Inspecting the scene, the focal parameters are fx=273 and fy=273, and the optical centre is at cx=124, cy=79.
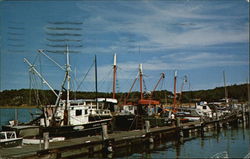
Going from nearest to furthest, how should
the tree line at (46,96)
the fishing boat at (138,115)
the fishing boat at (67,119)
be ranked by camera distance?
the tree line at (46,96) → the fishing boat at (67,119) → the fishing boat at (138,115)

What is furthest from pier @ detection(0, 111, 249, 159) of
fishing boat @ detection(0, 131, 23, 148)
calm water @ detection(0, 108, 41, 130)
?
calm water @ detection(0, 108, 41, 130)

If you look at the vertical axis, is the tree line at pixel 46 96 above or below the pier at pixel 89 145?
above

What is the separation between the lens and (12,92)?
7.69m

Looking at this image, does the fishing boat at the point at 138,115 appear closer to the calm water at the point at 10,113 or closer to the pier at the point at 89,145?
the pier at the point at 89,145

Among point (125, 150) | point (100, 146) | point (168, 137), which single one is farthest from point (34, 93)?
point (168, 137)

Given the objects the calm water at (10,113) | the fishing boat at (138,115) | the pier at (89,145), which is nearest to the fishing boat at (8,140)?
the pier at (89,145)

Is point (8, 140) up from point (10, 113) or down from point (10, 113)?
down

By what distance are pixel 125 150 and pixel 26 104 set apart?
493 cm

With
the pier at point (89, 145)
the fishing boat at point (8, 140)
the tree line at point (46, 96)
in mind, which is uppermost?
the tree line at point (46, 96)

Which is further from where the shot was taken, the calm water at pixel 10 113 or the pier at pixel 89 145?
the calm water at pixel 10 113

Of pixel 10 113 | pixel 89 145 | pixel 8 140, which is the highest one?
pixel 10 113

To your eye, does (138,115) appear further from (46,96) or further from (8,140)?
(8,140)

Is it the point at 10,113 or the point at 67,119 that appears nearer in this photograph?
the point at 67,119

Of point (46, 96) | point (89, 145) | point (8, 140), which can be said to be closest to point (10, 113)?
point (46, 96)
